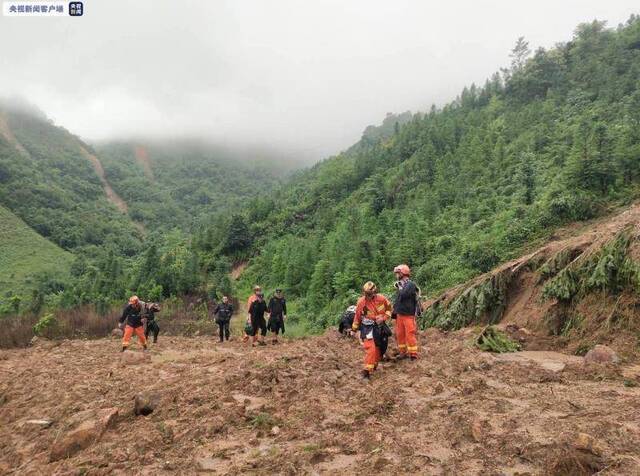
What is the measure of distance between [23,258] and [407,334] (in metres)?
70.9

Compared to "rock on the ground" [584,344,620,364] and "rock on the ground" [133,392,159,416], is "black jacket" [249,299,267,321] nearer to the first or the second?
"rock on the ground" [133,392,159,416]

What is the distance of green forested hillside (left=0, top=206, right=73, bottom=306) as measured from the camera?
5591 centimetres

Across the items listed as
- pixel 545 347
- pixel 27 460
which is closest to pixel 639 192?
pixel 545 347

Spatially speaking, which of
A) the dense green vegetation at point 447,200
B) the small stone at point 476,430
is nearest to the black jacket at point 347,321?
the dense green vegetation at point 447,200

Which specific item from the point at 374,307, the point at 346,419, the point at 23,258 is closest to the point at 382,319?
the point at 374,307

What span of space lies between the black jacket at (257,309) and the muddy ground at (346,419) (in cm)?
319

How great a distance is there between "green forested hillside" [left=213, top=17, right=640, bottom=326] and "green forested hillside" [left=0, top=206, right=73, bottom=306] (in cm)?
2750

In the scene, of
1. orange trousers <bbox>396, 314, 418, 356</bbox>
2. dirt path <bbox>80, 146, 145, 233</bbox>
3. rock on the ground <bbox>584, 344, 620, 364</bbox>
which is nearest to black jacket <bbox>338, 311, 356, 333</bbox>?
orange trousers <bbox>396, 314, 418, 356</bbox>

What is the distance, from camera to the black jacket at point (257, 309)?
1222cm

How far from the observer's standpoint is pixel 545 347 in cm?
865

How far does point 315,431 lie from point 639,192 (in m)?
15.6

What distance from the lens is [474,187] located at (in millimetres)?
32312

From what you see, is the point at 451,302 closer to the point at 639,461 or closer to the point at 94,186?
the point at 639,461

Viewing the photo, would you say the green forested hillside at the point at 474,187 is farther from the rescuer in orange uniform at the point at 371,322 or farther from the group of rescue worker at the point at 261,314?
the rescuer in orange uniform at the point at 371,322
